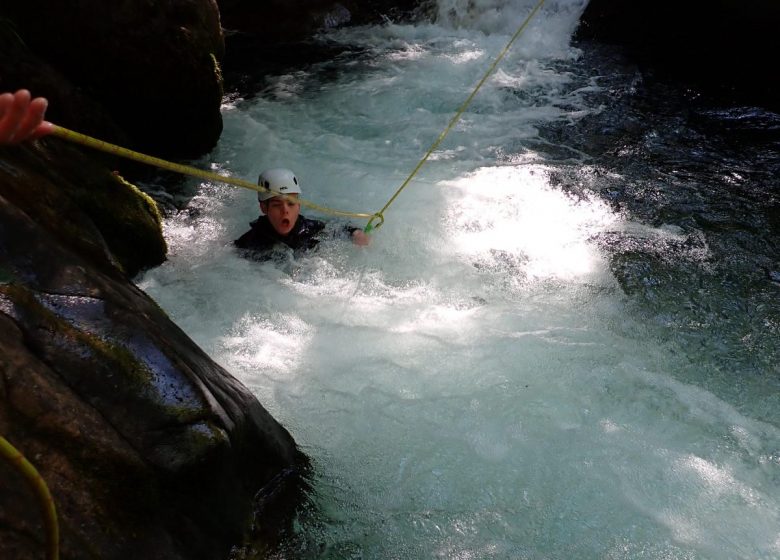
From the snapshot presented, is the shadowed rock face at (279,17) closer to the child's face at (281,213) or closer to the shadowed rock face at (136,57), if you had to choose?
the shadowed rock face at (136,57)

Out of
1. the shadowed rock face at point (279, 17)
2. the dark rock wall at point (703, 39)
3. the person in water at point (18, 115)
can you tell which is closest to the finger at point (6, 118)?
the person in water at point (18, 115)

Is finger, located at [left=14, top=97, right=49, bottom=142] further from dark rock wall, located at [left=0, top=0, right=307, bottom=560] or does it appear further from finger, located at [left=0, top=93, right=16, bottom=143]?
dark rock wall, located at [left=0, top=0, right=307, bottom=560]

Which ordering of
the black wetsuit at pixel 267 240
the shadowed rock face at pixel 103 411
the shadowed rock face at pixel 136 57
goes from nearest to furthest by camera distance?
1. the shadowed rock face at pixel 103 411
2. the black wetsuit at pixel 267 240
3. the shadowed rock face at pixel 136 57

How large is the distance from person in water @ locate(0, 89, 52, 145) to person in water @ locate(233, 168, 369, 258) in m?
3.46

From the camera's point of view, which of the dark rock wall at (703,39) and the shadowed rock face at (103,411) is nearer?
the shadowed rock face at (103,411)

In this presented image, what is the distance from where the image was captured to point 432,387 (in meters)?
3.68

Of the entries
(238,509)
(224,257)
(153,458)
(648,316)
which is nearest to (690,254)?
(648,316)

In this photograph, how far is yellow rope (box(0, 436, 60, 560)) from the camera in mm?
1307

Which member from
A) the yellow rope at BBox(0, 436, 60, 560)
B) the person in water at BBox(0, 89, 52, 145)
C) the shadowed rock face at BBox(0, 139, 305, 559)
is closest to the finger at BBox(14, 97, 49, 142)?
the person in water at BBox(0, 89, 52, 145)

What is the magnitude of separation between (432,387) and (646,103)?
6.12 m

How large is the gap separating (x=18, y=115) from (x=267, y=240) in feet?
12.2

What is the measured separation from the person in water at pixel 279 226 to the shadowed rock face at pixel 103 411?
219 cm

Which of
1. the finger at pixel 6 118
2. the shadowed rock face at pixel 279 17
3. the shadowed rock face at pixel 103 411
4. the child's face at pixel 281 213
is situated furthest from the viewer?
the shadowed rock face at pixel 279 17

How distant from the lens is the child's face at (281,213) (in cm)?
485
